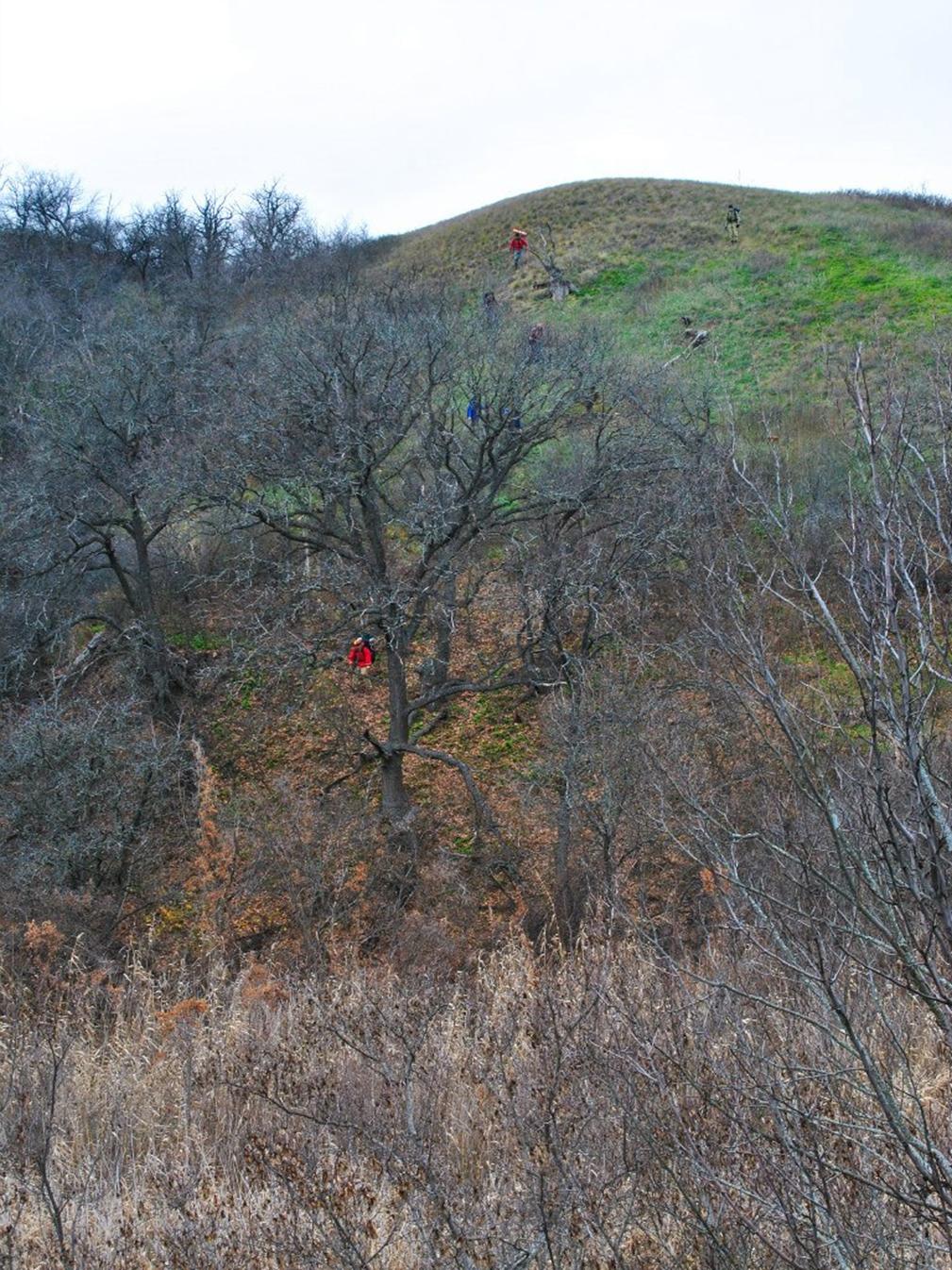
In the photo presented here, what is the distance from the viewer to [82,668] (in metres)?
14.5

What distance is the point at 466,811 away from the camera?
1345 centimetres

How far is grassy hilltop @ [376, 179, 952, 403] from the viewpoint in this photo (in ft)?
81.9

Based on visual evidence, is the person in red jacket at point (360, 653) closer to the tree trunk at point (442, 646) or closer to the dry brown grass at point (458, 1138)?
the tree trunk at point (442, 646)

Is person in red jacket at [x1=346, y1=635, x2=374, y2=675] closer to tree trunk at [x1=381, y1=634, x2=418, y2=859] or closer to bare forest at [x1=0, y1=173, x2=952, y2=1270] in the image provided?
tree trunk at [x1=381, y1=634, x2=418, y2=859]

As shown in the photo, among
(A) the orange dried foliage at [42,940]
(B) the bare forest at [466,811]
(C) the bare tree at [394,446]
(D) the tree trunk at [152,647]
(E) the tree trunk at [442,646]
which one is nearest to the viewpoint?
(B) the bare forest at [466,811]

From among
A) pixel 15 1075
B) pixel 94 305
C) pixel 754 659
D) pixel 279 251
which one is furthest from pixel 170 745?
pixel 279 251

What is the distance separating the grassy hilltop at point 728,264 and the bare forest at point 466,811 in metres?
6.93

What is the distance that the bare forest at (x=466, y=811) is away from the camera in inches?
123

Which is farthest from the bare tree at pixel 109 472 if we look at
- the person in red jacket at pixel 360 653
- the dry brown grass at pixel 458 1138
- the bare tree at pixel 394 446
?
the dry brown grass at pixel 458 1138

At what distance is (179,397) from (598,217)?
26.0 metres

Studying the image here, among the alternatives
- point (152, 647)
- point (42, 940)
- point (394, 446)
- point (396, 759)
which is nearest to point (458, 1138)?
point (42, 940)

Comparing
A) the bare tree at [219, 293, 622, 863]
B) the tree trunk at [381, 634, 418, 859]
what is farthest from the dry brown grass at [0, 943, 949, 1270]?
the bare tree at [219, 293, 622, 863]

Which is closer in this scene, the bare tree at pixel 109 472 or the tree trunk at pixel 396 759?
the tree trunk at pixel 396 759

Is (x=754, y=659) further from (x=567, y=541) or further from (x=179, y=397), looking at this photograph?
(x=179, y=397)
